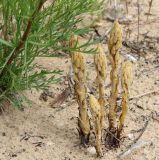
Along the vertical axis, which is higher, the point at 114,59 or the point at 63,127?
the point at 114,59

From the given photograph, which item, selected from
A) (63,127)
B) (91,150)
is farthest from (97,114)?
(63,127)

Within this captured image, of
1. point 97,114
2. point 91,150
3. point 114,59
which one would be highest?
point 114,59

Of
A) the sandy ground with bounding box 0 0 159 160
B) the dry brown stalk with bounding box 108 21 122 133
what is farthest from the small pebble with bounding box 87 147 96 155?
the dry brown stalk with bounding box 108 21 122 133

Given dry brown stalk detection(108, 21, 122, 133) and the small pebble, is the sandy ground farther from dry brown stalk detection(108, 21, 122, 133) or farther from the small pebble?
dry brown stalk detection(108, 21, 122, 133)

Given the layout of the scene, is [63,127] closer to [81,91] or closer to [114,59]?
[81,91]

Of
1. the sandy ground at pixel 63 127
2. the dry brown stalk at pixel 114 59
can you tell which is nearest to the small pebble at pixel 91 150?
the sandy ground at pixel 63 127

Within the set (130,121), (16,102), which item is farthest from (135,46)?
(16,102)

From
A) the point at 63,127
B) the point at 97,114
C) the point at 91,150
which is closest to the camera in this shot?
the point at 97,114

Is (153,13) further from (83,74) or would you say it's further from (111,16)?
(83,74)
